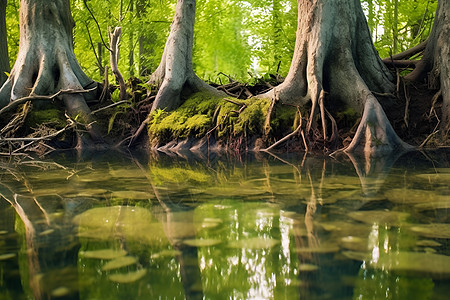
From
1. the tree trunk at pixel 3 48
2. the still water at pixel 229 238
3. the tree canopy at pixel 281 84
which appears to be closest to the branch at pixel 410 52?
the tree canopy at pixel 281 84

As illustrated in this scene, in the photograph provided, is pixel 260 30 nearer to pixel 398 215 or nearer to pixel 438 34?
pixel 438 34

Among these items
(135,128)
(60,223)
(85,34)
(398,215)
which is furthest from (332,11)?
(85,34)

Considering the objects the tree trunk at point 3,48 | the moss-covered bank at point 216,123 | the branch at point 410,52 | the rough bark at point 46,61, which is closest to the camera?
the moss-covered bank at point 216,123

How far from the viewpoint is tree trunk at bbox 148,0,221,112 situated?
26.1 ft

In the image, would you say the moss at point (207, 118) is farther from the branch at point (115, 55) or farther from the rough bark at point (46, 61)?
the rough bark at point (46, 61)

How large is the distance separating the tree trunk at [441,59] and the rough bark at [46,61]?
5.97m

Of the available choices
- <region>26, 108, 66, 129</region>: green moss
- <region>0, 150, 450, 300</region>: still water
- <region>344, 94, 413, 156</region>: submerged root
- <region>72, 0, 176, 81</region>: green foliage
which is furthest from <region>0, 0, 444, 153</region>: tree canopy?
<region>0, 150, 450, 300</region>: still water

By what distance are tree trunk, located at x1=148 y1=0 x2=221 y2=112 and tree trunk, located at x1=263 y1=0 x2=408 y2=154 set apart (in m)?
1.91

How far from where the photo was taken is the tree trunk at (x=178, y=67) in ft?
26.1

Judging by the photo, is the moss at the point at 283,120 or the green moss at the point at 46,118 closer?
the moss at the point at 283,120

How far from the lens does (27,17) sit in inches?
334

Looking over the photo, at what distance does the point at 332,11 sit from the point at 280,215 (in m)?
5.26

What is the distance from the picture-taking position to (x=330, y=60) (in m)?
6.77

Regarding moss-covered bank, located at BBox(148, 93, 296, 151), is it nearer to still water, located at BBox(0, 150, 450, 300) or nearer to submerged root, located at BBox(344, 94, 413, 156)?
submerged root, located at BBox(344, 94, 413, 156)
